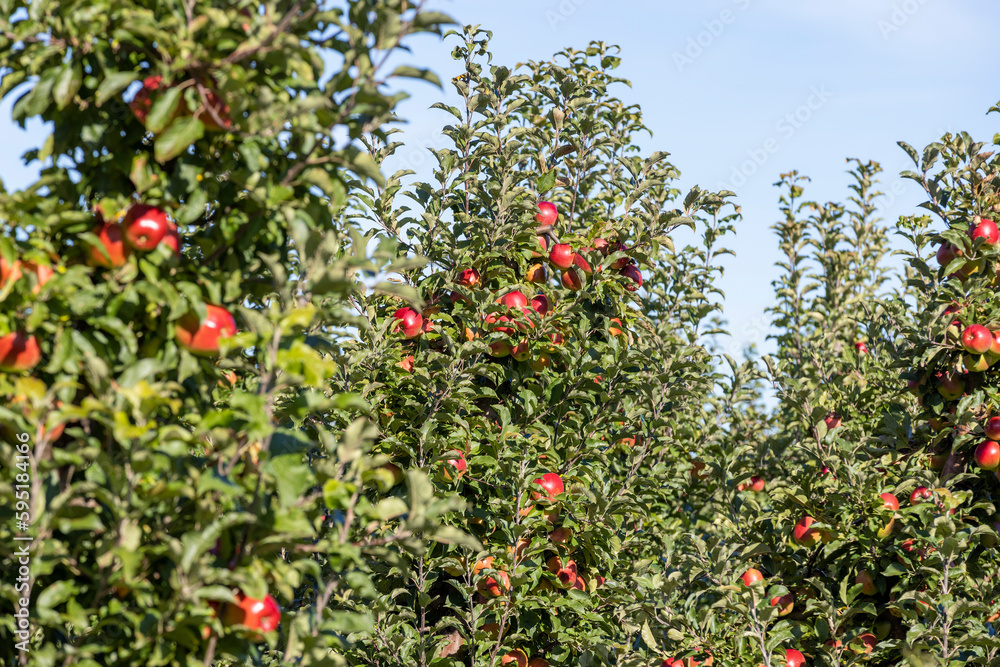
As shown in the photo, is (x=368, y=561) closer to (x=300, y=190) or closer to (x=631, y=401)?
(x=631, y=401)

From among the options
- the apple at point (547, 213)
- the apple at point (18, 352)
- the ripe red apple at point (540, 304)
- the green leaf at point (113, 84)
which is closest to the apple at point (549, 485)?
the ripe red apple at point (540, 304)

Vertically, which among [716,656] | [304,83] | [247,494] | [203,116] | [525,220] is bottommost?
[716,656]

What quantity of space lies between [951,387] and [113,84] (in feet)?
16.1

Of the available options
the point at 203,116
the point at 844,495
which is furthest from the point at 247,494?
the point at 844,495

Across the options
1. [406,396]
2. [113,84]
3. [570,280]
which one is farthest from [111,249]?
[570,280]

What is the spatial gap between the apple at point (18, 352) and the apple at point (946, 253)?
5084 millimetres

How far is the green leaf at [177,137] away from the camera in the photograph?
212cm

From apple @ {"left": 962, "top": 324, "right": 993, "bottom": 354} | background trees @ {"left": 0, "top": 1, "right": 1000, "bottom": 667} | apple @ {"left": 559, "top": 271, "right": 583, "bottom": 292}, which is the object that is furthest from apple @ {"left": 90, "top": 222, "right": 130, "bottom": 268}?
apple @ {"left": 962, "top": 324, "right": 993, "bottom": 354}

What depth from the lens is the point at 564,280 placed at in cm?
505

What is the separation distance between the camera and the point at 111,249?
2188 millimetres

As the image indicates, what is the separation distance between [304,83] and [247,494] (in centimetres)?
124

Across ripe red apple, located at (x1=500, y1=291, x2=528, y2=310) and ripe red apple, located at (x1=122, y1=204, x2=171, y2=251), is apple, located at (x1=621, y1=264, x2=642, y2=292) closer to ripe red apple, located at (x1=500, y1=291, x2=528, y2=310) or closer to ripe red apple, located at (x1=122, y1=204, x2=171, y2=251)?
ripe red apple, located at (x1=500, y1=291, x2=528, y2=310)

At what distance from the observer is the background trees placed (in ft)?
6.97

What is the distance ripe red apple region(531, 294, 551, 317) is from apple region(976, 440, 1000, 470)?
2739 mm
